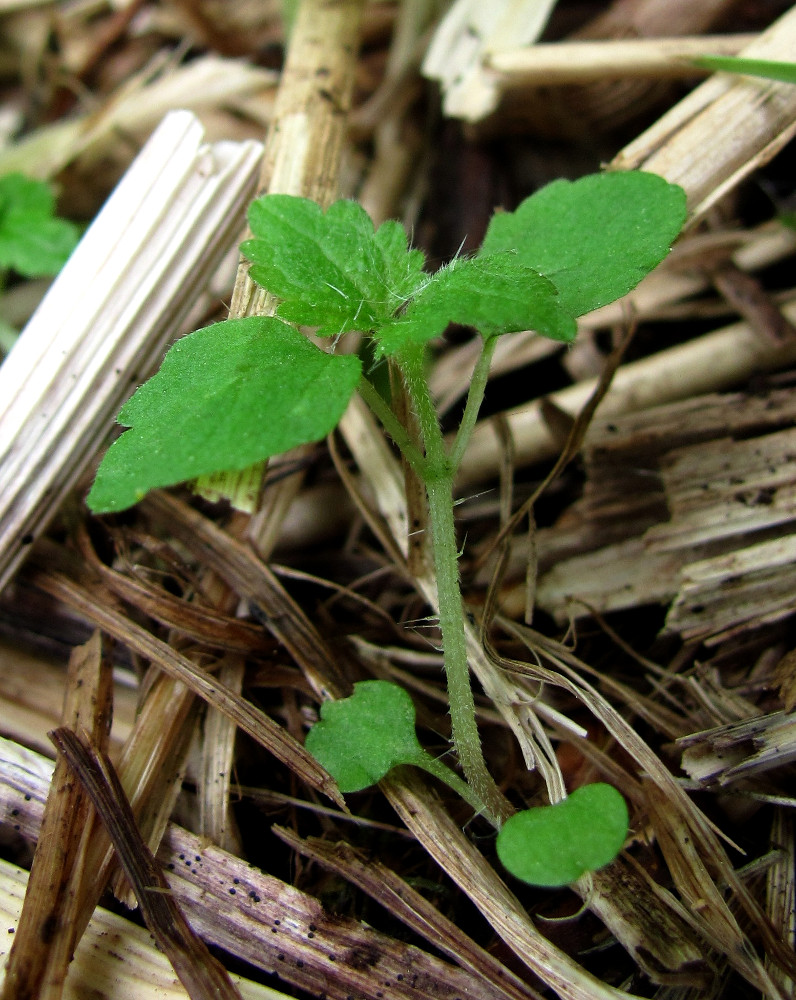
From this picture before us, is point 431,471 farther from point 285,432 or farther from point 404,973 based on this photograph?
point 404,973

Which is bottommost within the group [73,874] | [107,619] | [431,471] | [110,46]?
[73,874]

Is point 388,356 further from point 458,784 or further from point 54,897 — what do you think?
point 54,897

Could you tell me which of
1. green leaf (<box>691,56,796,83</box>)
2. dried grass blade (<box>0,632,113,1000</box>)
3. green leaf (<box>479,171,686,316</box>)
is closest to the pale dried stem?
green leaf (<box>691,56,796,83</box>)

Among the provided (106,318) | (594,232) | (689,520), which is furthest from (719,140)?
(106,318)

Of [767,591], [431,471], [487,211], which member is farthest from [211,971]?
[487,211]

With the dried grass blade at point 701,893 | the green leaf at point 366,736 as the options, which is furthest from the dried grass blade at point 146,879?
the dried grass blade at point 701,893

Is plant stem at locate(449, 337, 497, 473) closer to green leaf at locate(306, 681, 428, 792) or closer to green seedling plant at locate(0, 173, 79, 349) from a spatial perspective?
green leaf at locate(306, 681, 428, 792)

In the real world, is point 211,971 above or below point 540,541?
below
